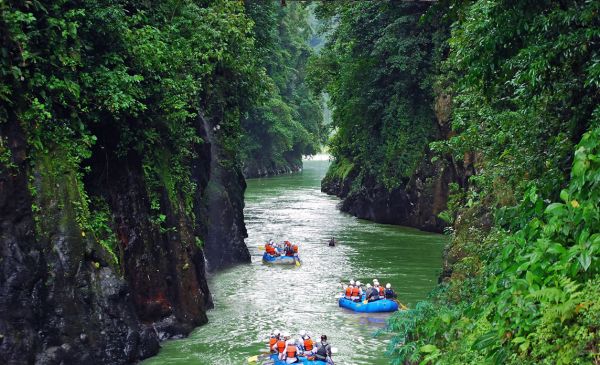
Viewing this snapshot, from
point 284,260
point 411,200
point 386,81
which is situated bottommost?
point 284,260

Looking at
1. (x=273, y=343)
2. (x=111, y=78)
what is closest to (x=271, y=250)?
(x=273, y=343)

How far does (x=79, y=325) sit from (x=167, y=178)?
534cm

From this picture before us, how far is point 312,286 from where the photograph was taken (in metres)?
23.5

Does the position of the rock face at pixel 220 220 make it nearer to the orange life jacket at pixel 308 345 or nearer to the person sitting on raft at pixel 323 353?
the orange life jacket at pixel 308 345

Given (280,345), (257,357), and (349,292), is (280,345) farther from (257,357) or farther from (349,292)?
(349,292)

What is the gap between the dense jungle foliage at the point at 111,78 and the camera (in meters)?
13.6

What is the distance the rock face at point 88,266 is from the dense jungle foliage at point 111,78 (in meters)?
0.21

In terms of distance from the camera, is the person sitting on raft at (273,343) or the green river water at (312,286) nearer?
the person sitting on raft at (273,343)

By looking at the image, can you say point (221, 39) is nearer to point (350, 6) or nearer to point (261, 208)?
point (350, 6)

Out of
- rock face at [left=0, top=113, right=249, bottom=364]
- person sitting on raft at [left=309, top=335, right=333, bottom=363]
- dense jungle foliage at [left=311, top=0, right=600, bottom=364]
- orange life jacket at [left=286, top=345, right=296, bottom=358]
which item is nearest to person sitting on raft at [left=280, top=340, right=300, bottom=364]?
orange life jacket at [left=286, top=345, right=296, bottom=358]

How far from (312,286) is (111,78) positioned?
36.1 ft

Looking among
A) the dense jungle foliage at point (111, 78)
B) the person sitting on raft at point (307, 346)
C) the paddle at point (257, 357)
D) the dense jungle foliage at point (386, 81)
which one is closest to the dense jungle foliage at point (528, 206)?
the person sitting on raft at point (307, 346)

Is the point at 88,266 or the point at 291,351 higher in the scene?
the point at 88,266

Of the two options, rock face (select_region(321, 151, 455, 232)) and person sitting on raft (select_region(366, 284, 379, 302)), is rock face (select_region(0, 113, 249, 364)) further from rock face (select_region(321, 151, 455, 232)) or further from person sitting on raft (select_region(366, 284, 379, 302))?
rock face (select_region(321, 151, 455, 232))
